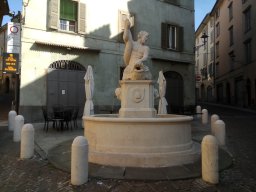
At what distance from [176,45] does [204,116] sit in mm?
7908

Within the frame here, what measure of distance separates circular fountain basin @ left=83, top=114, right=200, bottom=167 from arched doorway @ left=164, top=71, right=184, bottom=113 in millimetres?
13983

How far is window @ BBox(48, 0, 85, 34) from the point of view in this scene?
15680mm

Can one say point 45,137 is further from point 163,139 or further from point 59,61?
point 59,61

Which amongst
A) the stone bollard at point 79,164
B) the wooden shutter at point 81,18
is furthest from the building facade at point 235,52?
the stone bollard at point 79,164

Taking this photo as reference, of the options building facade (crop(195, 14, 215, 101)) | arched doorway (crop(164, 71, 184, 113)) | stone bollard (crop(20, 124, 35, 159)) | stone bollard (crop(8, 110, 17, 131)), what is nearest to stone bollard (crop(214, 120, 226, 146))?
stone bollard (crop(20, 124, 35, 159))

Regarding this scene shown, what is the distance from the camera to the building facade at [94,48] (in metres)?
14.9

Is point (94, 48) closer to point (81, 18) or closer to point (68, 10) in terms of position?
point (81, 18)

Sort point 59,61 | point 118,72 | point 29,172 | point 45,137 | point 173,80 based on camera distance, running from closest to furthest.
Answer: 1. point 29,172
2. point 45,137
3. point 59,61
4. point 118,72
5. point 173,80

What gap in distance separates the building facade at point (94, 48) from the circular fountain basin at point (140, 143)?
31.1ft

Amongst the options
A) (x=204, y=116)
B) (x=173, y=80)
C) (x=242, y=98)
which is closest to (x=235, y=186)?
(x=204, y=116)

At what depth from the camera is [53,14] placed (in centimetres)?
1551

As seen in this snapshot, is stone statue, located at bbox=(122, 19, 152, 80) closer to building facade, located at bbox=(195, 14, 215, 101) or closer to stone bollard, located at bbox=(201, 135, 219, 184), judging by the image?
stone bollard, located at bbox=(201, 135, 219, 184)

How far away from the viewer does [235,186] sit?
198 inches

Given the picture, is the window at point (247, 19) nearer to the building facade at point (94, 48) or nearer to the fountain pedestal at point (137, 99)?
the building facade at point (94, 48)
